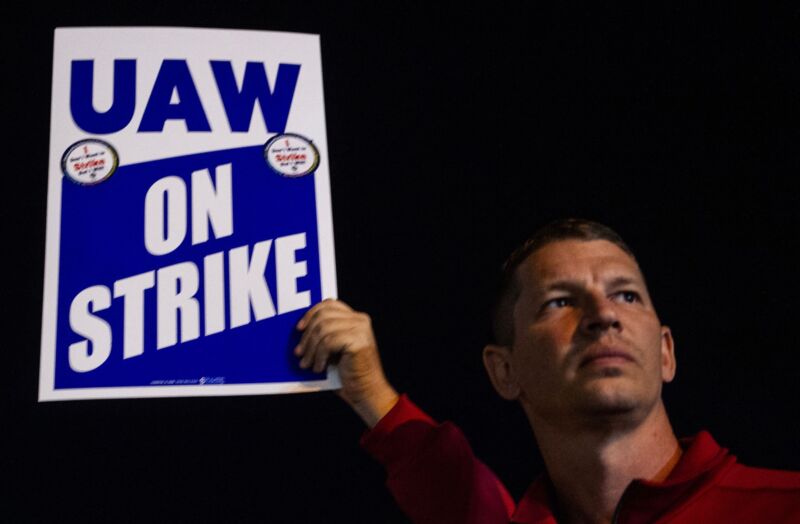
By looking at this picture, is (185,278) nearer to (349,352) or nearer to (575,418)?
(349,352)

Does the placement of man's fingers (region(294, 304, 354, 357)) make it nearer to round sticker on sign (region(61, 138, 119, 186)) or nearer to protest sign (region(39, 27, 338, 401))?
protest sign (region(39, 27, 338, 401))

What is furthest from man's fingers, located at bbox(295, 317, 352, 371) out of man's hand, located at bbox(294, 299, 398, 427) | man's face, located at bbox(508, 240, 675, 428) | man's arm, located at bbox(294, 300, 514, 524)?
man's face, located at bbox(508, 240, 675, 428)

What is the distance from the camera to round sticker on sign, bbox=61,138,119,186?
1.37 m

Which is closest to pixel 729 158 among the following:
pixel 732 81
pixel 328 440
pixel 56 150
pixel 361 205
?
pixel 732 81

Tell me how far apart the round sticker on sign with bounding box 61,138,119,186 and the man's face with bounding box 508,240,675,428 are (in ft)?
2.20

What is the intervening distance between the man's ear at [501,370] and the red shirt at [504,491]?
136 millimetres

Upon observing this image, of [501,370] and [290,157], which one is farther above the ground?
[290,157]

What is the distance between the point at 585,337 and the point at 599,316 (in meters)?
0.04

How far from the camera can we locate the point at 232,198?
1.40 meters

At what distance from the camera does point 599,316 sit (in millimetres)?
1479

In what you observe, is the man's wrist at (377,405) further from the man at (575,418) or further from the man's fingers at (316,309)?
the man's fingers at (316,309)

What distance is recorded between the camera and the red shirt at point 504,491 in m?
1.36

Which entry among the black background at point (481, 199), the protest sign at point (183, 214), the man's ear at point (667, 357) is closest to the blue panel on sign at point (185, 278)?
the protest sign at point (183, 214)

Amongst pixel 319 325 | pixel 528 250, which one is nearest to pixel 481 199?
pixel 528 250
